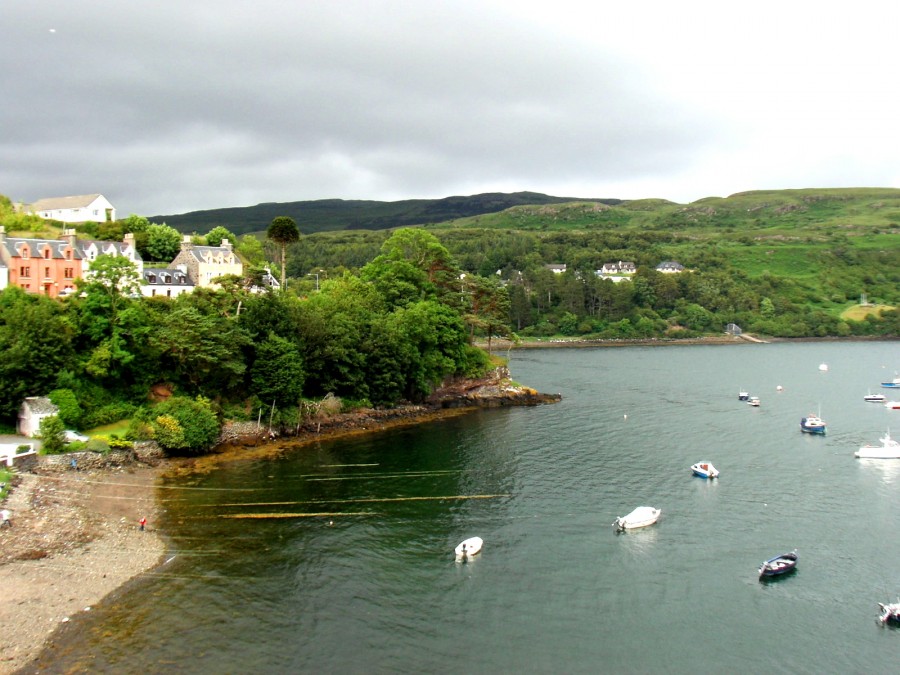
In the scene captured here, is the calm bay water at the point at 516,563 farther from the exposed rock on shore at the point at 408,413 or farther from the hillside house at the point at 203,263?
the hillside house at the point at 203,263

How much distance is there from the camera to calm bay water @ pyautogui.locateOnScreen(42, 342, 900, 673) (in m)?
31.4

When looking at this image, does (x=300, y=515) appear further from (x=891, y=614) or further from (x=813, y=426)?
(x=813, y=426)

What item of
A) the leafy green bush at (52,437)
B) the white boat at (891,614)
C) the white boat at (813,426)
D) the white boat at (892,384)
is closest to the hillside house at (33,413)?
the leafy green bush at (52,437)

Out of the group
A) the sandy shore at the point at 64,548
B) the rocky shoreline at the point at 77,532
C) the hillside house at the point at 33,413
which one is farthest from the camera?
the hillside house at the point at 33,413

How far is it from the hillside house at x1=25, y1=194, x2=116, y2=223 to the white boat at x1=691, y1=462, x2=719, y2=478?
8762 cm

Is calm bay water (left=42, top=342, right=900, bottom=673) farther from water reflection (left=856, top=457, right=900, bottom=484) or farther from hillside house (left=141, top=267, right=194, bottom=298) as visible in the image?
hillside house (left=141, top=267, right=194, bottom=298)

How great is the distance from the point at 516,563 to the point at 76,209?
289 ft

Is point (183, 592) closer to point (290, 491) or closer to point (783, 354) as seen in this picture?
point (290, 491)

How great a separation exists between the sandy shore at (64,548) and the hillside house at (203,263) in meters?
38.3

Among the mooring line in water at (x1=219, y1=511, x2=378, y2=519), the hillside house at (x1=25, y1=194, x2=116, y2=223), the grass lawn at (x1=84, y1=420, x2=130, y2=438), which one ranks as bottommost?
the mooring line in water at (x1=219, y1=511, x2=378, y2=519)

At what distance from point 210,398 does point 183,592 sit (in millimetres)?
34693

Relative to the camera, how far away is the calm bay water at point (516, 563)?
31422mm

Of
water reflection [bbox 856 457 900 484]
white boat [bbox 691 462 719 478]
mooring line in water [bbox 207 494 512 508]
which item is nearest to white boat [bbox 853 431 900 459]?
water reflection [bbox 856 457 900 484]

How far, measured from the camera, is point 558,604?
35969 mm
